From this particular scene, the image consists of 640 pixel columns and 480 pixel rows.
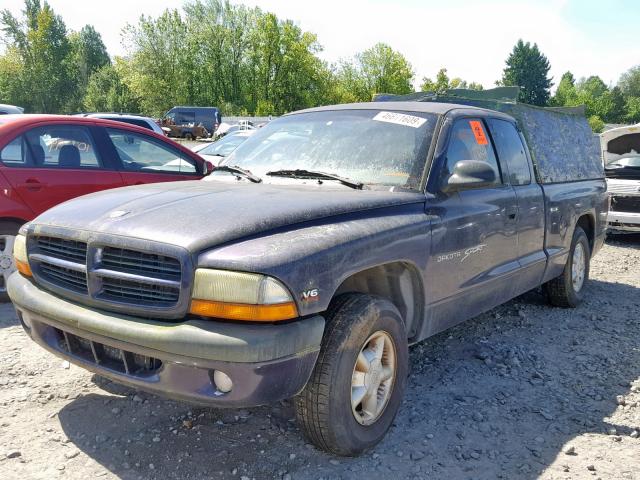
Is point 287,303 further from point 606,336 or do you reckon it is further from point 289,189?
point 606,336

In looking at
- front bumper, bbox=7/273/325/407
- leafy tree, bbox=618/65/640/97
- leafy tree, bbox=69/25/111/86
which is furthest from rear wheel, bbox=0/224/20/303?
leafy tree, bbox=618/65/640/97

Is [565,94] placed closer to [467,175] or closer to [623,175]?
[623,175]

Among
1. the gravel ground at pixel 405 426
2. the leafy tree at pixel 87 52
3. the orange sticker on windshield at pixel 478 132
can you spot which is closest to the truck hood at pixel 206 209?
the orange sticker on windshield at pixel 478 132

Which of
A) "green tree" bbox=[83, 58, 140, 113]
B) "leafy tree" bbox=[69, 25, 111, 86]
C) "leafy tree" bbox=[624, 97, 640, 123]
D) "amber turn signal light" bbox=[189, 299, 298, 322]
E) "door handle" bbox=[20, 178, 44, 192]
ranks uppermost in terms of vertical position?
"leafy tree" bbox=[69, 25, 111, 86]

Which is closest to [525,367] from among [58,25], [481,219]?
[481,219]

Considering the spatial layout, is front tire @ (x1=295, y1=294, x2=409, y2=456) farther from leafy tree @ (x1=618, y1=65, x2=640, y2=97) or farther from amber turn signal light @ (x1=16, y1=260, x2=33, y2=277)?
leafy tree @ (x1=618, y1=65, x2=640, y2=97)

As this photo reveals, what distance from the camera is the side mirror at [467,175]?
3.49 metres

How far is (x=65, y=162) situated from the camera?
5.62 meters

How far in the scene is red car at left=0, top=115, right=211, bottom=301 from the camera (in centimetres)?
523

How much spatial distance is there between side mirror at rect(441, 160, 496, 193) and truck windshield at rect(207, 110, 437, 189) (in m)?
0.20

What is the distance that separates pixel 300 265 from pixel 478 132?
229 cm

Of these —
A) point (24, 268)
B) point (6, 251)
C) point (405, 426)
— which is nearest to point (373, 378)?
point (405, 426)

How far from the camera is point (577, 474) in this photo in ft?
9.44

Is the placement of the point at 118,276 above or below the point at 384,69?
below
